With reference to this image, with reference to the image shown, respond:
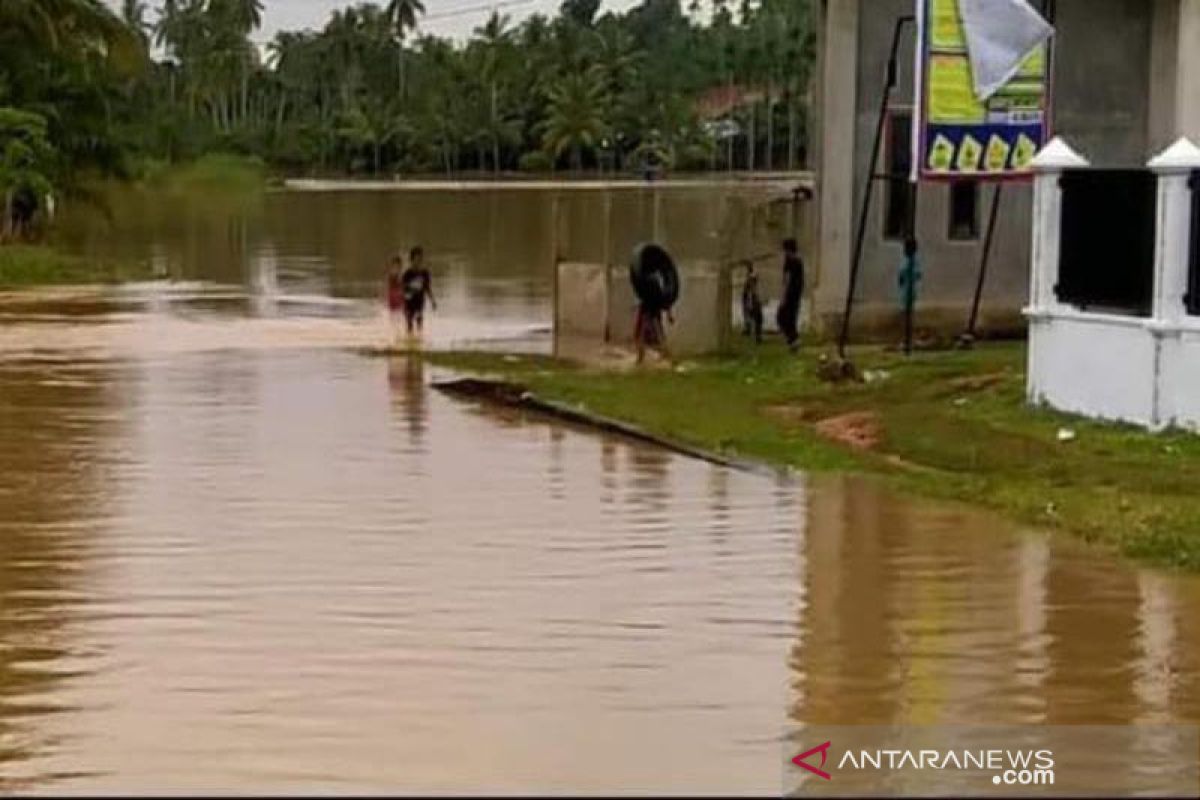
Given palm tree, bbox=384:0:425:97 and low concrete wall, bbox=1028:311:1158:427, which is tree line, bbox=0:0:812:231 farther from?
low concrete wall, bbox=1028:311:1158:427

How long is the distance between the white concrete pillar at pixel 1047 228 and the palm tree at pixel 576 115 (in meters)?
98.6

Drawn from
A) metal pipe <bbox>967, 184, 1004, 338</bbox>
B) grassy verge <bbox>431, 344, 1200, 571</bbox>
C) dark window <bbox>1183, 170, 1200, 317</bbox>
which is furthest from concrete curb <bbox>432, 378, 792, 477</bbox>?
metal pipe <bbox>967, 184, 1004, 338</bbox>

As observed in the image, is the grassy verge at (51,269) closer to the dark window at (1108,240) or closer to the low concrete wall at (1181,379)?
the dark window at (1108,240)

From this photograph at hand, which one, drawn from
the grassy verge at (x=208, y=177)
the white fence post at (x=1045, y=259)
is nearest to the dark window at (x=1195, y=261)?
the white fence post at (x=1045, y=259)

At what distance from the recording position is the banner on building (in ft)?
81.8

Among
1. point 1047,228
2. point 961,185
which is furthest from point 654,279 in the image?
point 1047,228

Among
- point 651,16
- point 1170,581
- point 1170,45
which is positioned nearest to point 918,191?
point 1170,45

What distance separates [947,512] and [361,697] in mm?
7263

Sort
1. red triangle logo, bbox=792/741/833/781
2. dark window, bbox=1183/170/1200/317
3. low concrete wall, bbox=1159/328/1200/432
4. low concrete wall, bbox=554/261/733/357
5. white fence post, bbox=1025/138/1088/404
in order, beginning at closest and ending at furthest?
red triangle logo, bbox=792/741/833/781
low concrete wall, bbox=1159/328/1200/432
dark window, bbox=1183/170/1200/317
white fence post, bbox=1025/138/1088/404
low concrete wall, bbox=554/261/733/357

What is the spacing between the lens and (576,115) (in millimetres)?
119562

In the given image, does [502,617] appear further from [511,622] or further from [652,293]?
[652,293]

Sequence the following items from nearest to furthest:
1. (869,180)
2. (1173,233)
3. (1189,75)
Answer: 1. (1173,233)
2. (1189,75)
3. (869,180)

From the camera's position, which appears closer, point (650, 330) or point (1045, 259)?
point (1045, 259)

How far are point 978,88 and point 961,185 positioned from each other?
16.2 ft
